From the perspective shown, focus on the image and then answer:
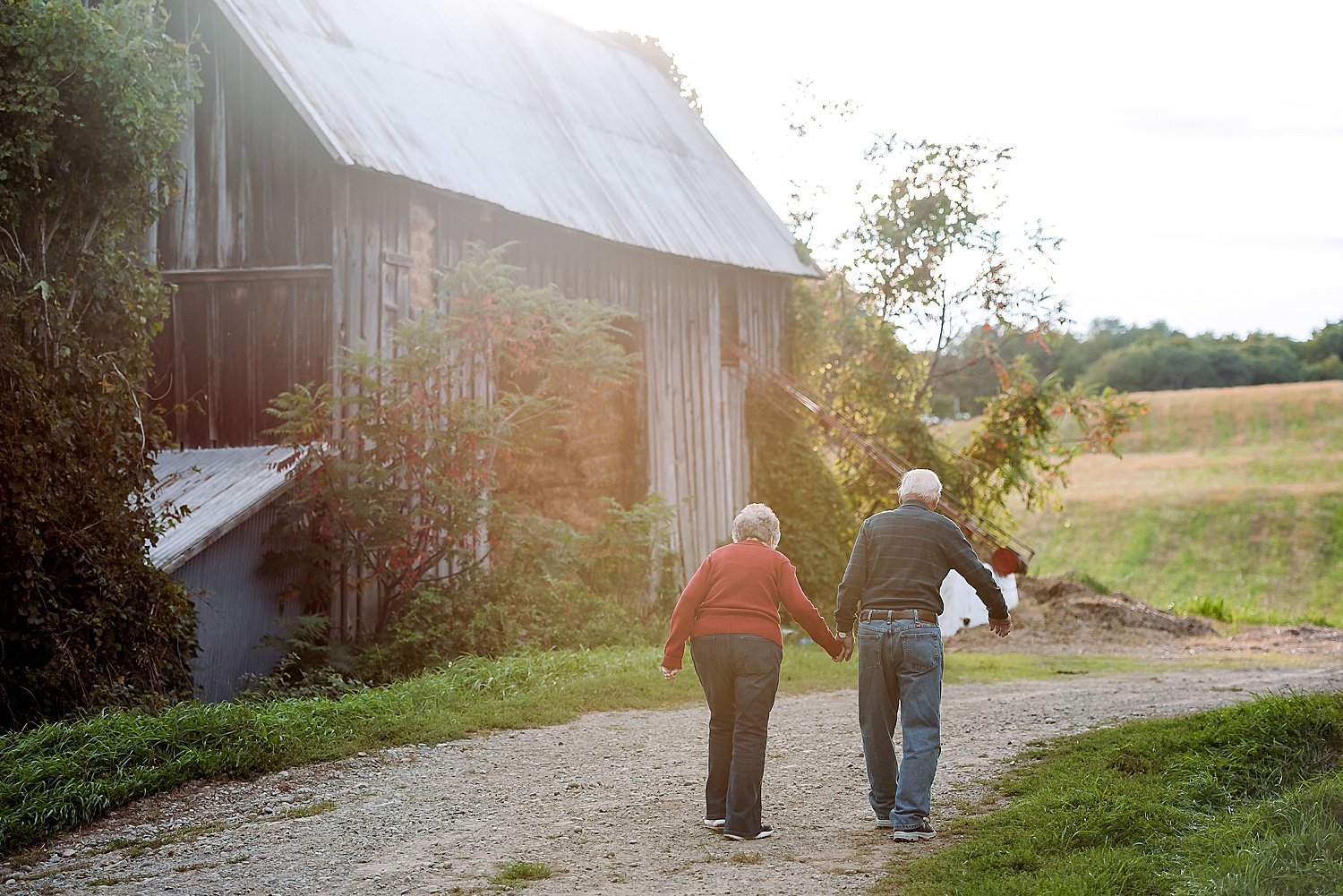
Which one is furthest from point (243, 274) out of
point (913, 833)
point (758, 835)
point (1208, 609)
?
point (1208, 609)

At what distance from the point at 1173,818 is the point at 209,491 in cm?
904

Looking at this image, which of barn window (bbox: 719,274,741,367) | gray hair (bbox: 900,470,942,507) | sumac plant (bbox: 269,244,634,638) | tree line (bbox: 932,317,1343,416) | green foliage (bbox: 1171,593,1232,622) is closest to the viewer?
gray hair (bbox: 900,470,942,507)

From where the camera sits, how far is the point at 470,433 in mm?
13227

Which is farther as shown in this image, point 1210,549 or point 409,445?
point 1210,549

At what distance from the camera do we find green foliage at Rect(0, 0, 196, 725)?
9.66 metres

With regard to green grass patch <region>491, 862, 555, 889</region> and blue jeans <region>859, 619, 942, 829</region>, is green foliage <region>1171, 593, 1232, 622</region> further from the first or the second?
green grass patch <region>491, 862, 555, 889</region>

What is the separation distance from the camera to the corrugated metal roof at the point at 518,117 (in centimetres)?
1441

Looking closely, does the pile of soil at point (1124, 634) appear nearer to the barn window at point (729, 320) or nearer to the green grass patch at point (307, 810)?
the barn window at point (729, 320)

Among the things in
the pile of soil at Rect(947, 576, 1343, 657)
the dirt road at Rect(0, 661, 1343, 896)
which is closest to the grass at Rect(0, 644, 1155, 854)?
the dirt road at Rect(0, 661, 1343, 896)

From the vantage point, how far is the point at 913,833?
22.6 ft

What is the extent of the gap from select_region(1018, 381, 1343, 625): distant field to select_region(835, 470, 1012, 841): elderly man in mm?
18480

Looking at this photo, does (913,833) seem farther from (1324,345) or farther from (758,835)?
(1324,345)

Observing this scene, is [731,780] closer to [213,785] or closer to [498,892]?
[498,892]

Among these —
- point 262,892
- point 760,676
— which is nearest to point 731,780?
Result: point 760,676
